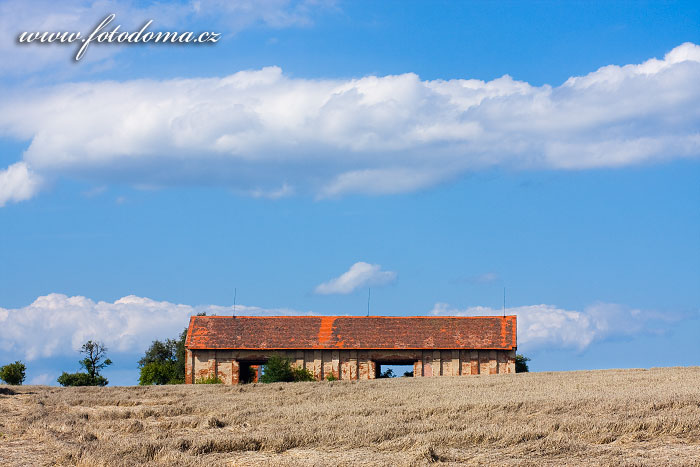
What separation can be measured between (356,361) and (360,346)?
1.09 m

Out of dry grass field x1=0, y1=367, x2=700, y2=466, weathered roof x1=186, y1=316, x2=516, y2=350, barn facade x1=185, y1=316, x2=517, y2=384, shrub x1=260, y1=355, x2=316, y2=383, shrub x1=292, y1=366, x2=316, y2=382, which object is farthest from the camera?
weathered roof x1=186, y1=316, x2=516, y2=350

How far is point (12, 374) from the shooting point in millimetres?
65750

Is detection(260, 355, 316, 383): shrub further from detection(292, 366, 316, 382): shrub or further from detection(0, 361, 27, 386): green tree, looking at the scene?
detection(0, 361, 27, 386): green tree

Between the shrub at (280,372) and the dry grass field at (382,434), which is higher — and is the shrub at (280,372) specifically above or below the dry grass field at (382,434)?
above

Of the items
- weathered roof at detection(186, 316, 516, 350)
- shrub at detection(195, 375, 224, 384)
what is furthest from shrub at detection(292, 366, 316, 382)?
shrub at detection(195, 375, 224, 384)

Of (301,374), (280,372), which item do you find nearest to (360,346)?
(301,374)

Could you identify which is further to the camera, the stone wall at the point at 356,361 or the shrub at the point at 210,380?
the shrub at the point at 210,380

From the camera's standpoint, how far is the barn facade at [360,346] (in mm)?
53438

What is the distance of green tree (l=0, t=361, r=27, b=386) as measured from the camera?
6575 cm

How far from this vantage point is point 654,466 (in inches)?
496

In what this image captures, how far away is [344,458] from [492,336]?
40.8 meters

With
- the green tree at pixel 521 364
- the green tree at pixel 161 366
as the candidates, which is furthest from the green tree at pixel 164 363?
the green tree at pixel 521 364

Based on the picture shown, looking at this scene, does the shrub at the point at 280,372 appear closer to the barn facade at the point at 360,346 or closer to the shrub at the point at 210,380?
the barn facade at the point at 360,346

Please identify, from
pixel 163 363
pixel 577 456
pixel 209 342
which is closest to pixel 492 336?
pixel 209 342
